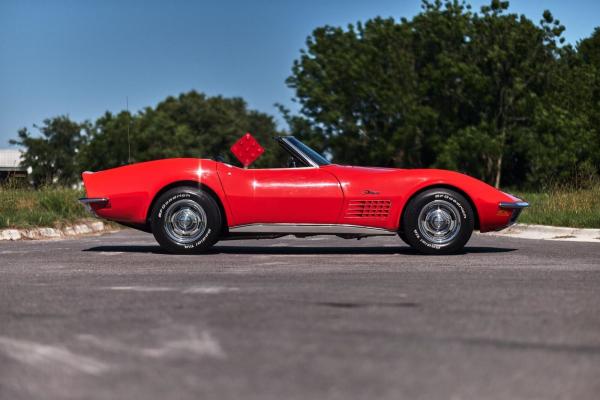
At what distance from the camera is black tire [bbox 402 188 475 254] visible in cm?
979

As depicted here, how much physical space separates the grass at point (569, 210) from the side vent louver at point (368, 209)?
5762mm

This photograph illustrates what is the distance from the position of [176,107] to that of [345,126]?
4174 cm

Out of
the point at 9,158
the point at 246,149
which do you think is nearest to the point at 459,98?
the point at 246,149

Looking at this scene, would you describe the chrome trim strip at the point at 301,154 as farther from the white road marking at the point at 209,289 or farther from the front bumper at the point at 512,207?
the white road marking at the point at 209,289

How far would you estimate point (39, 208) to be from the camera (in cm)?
1709

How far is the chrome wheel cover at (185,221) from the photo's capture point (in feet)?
32.5

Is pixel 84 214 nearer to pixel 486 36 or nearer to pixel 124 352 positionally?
pixel 124 352

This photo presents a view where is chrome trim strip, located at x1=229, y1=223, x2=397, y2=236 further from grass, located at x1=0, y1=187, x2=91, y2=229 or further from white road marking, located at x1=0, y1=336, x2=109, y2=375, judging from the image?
grass, located at x1=0, y1=187, x2=91, y2=229

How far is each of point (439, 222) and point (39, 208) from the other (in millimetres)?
9586

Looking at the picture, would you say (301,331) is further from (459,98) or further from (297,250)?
(459,98)

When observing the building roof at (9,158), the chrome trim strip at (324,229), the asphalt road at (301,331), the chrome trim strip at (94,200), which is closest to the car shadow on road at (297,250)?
the chrome trim strip at (324,229)

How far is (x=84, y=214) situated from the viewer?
1745 cm

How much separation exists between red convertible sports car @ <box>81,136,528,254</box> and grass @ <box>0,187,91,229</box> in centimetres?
520

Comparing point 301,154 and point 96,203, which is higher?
point 301,154
